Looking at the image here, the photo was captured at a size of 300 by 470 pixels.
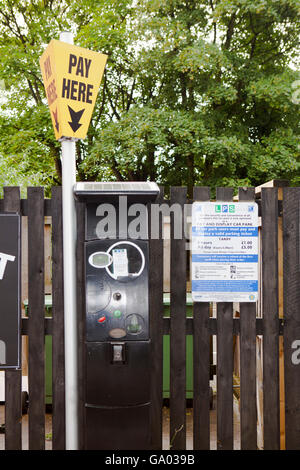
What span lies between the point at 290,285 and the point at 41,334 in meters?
1.86

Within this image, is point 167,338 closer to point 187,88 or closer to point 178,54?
point 178,54

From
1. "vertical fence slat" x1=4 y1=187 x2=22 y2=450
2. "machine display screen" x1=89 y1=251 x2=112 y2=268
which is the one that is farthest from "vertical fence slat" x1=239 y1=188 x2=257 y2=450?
"vertical fence slat" x1=4 y1=187 x2=22 y2=450

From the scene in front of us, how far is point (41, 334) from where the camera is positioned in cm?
312

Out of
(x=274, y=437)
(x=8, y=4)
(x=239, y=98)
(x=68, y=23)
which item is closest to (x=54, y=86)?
(x=274, y=437)

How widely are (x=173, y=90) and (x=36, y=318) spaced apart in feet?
36.6

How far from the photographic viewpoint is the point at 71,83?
269 centimetres

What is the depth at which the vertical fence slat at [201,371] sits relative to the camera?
123 inches

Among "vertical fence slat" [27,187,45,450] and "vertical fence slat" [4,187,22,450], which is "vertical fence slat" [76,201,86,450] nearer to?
"vertical fence slat" [27,187,45,450]

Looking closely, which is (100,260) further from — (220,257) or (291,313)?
(291,313)

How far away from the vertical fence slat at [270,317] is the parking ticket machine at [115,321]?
0.93 m

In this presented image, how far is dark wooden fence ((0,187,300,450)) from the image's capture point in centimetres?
310

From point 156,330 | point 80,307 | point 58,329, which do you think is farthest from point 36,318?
point 156,330
